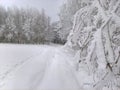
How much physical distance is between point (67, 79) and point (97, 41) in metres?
2.90

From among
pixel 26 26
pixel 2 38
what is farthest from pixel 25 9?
pixel 2 38

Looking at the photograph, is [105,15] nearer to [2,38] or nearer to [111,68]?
[111,68]

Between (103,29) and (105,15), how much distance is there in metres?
0.27

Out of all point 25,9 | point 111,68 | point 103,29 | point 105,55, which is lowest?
point 111,68

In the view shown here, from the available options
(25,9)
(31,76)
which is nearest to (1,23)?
(25,9)

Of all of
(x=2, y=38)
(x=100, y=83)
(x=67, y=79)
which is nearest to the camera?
(x=100, y=83)

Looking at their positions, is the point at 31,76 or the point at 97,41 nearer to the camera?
the point at 97,41

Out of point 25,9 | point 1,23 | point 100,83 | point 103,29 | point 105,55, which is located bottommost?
point 100,83

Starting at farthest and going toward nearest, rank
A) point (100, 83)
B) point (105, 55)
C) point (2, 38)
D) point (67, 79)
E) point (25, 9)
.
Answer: point (25, 9) → point (2, 38) → point (67, 79) → point (100, 83) → point (105, 55)

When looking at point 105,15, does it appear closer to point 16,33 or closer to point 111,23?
point 111,23

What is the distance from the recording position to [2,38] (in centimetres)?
4181

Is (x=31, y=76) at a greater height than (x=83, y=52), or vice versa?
(x=83, y=52)

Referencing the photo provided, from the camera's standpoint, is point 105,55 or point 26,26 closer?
point 105,55

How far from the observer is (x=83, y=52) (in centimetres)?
632
